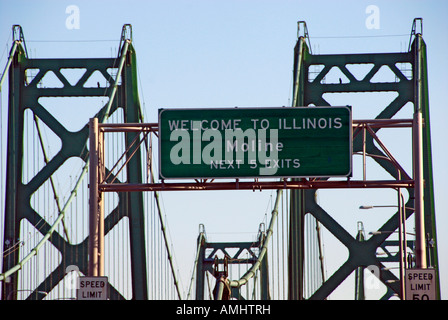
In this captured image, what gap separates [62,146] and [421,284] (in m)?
22.2

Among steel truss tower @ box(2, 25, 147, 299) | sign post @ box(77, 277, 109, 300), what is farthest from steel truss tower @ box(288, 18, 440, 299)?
sign post @ box(77, 277, 109, 300)

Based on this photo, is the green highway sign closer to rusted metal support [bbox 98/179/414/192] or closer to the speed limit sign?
rusted metal support [bbox 98/179/414/192]

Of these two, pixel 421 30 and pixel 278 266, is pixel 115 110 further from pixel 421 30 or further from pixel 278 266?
pixel 421 30

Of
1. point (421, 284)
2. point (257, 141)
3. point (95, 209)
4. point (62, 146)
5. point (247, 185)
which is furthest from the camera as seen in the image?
point (62, 146)

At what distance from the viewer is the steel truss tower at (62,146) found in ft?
142

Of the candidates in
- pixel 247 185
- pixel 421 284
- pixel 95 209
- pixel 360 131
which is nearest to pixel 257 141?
pixel 247 185

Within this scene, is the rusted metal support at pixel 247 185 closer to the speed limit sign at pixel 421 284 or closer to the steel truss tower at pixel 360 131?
the speed limit sign at pixel 421 284

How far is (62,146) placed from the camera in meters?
44.0

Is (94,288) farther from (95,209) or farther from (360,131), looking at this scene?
(360,131)

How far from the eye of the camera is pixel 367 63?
4450 centimetres

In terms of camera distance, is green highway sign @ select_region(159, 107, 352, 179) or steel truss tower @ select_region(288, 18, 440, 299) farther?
steel truss tower @ select_region(288, 18, 440, 299)

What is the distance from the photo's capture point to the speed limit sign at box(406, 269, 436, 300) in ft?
81.3

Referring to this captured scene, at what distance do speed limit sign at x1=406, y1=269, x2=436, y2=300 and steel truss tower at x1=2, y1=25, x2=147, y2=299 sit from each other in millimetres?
19708
